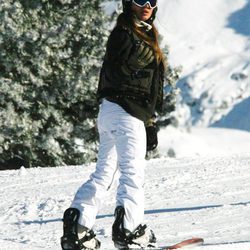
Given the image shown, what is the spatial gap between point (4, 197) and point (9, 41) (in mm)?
11663

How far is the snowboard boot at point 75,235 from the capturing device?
5379 millimetres

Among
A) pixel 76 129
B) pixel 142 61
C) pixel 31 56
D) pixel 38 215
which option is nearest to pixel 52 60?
pixel 31 56

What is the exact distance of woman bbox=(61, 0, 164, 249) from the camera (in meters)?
5.43

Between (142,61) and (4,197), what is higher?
(142,61)

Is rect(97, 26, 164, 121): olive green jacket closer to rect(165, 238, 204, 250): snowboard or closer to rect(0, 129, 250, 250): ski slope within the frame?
rect(165, 238, 204, 250): snowboard

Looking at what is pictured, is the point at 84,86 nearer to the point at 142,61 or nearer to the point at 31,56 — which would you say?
the point at 31,56

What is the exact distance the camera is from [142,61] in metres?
5.45

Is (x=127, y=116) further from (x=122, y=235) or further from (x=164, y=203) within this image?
(x=164, y=203)

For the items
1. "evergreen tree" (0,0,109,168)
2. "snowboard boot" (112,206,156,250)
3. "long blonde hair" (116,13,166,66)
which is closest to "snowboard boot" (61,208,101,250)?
"snowboard boot" (112,206,156,250)

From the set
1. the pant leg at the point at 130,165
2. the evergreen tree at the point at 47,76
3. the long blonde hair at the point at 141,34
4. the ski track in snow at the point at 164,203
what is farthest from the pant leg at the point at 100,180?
the evergreen tree at the point at 47,76

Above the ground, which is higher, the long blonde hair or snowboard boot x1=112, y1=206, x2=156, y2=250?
the long blonde hair

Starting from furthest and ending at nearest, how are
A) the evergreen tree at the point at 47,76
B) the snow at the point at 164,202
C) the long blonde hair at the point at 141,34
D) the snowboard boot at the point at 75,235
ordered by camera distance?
the evergreen tree at the point at 47,76
the snow at the point at 164,202
the long blonde hair at the point at 141,34
the snowboard boot at the point at 75,235

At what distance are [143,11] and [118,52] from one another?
37 centimetres

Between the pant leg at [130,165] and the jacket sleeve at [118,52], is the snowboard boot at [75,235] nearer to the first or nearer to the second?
the pant leg at [130,165]
